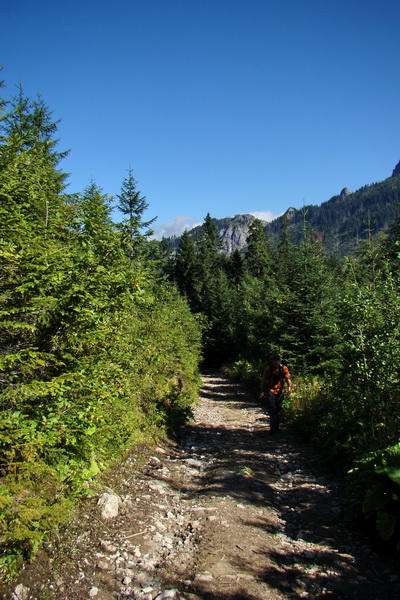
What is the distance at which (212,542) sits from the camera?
4211 millimetres

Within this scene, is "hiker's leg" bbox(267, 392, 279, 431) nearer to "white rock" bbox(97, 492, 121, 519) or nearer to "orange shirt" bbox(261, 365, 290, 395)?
"orange shirt" bbox(261, 365, 290, 395)

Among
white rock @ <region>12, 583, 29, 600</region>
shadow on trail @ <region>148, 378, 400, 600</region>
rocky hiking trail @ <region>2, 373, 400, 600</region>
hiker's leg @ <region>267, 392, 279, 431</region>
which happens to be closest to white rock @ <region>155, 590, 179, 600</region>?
rocky hiking trail @ <region>2, 373, 400, 600</region>

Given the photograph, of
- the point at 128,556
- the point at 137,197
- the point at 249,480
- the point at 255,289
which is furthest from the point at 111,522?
the point at 255,289

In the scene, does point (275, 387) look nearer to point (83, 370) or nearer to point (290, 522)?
point (290, 522)

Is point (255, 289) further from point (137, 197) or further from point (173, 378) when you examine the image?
point (173, 378)

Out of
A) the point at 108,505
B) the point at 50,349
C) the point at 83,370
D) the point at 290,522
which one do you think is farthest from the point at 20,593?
the point at 290,522

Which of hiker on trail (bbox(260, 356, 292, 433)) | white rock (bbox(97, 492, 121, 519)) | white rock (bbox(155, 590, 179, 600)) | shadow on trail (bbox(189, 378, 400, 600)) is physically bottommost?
shadow on trail (bbox(189, 378, 400, 600))

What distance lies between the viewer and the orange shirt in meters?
9.45

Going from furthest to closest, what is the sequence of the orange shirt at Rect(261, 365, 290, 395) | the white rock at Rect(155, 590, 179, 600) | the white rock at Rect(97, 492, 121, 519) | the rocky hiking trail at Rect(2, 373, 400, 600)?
the orange shirt at Rect(261, 365, 290, 395) → the white rock at Rect(97, 492, 121, 519) → the rocky hiking trail at Rect(2, 373, 400, 600) → the white rock at Rect(155, 590, 179, 600)

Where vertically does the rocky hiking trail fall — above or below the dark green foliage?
below

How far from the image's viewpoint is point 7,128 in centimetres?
1480

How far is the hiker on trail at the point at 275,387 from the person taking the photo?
9.32 meters

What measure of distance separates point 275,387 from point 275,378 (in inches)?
9.5

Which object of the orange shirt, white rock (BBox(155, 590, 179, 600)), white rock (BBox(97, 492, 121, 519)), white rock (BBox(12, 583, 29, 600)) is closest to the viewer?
white rock (BBox(12, 583, 29, 600))
